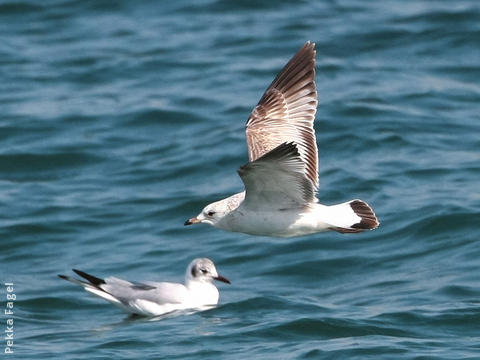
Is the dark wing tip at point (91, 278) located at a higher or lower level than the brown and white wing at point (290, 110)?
lower

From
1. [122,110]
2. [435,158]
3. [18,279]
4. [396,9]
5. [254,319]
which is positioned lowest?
[254,319]

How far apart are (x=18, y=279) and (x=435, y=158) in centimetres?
508

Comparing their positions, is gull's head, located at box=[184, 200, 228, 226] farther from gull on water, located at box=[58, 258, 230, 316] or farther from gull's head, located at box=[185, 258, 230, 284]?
gull's head, located at box=[185, 258, 230, 284]

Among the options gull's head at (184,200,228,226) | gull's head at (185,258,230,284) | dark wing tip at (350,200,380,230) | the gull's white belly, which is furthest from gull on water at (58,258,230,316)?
dark wing tip at (350,200,380,230)

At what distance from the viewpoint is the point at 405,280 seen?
444 inches

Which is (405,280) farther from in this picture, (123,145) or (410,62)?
(410,62)

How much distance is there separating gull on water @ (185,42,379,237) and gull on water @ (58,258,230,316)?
1.78 m

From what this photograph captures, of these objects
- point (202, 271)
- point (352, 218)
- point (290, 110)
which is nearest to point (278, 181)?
point (352, 218)

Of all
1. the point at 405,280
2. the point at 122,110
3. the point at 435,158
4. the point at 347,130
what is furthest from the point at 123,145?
the point at 405,280

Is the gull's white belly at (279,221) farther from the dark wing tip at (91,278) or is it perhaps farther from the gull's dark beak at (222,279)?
the dark wing tip at (91,278)

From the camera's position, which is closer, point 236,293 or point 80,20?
→ point 236,293

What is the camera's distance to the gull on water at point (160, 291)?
10.6 m

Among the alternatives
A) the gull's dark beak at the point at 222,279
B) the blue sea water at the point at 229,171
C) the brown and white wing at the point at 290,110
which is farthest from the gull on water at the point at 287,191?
the gull's dark beak at the point at 222,279

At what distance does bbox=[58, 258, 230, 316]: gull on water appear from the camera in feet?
34.9
